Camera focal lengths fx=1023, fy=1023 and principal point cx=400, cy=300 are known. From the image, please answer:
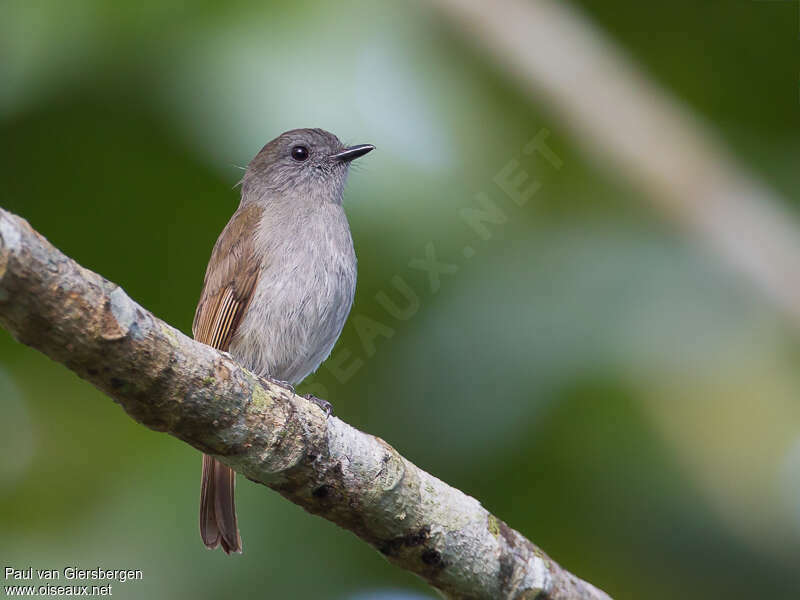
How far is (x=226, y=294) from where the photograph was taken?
4488 mm

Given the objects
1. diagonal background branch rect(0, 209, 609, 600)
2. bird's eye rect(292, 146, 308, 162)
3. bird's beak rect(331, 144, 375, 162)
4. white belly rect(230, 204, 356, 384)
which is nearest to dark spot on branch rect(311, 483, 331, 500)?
diagonal background branch rect(0, 209, 609, 600)

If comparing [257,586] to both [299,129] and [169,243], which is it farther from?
[299,129]

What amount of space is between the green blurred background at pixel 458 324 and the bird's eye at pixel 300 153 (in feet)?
1.46

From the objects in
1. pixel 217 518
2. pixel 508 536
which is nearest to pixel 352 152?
pixel 217 518

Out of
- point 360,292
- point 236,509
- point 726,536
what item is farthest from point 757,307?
point 236,509

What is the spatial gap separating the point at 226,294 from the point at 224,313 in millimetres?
84

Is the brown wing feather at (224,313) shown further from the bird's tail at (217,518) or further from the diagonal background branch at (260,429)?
the diagonal background branch at (260,429)

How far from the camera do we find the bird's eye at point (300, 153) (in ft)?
18.0

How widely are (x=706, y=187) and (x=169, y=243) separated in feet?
7.88

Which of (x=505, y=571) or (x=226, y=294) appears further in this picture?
(x=226, y=294)

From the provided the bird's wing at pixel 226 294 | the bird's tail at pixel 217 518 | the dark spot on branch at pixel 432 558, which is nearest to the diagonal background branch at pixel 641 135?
the bird's wing at pixel 226 294

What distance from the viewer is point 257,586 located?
4.52 m

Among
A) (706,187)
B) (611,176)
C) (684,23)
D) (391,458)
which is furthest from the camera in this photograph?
(684,23)

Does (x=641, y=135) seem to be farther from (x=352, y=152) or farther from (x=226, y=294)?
(x=226, y=294)
